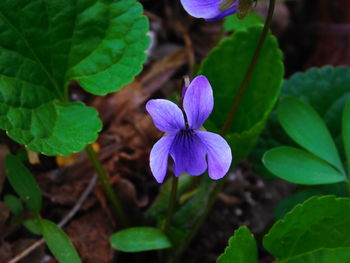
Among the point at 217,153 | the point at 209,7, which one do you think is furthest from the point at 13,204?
the point at 209,7

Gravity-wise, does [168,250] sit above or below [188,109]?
below

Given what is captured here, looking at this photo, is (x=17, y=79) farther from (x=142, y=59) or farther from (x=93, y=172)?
(x=93, y=172)

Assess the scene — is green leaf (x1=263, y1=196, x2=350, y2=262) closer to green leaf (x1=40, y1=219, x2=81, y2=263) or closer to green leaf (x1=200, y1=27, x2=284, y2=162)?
green leaf (x1=200, y1=27, x2=284, y2=162)

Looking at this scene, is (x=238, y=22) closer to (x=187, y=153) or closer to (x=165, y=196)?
(x=165, y=196)

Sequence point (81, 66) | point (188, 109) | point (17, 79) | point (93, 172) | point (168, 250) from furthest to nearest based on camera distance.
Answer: point (93, 172)
point (168, 250)
point (81, 66)
point (17, 79)
point (188, 109)

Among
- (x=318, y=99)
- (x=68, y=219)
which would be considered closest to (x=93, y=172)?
(x=68, y=219)

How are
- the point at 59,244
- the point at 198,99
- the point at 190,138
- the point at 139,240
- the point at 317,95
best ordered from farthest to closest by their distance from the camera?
1. the point at 317,95
2. the point at 139,240
3. the point at 59,244
4. the point at 190,138
5. the point at 198,99

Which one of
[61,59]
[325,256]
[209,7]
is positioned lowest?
[325,256]

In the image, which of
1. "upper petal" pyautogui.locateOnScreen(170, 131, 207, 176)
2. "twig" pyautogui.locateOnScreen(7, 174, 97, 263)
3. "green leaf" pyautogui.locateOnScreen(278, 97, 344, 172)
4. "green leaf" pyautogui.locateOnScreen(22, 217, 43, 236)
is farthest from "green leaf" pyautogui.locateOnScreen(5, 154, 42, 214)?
"green leaf" pyautogui.locateOnScreen(278, 97, 344, 172)
